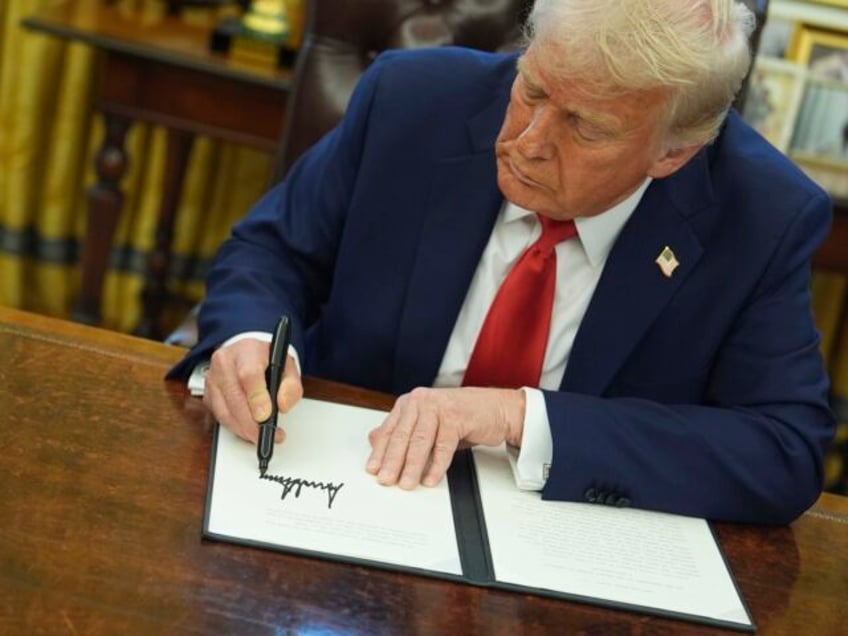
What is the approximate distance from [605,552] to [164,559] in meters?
0.55

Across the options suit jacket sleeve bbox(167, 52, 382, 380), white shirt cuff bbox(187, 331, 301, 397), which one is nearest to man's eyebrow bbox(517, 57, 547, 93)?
suit jacket sleeve bbox(167, 52, 382, 380)

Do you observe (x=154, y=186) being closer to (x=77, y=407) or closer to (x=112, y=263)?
(x=112, y=263)

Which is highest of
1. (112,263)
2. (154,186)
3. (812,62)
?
(812,62)

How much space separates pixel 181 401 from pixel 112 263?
2655 mm

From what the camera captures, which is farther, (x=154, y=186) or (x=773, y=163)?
(x=154, y=186)

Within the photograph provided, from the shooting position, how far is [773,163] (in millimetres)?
2238

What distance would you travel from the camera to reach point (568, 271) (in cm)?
220

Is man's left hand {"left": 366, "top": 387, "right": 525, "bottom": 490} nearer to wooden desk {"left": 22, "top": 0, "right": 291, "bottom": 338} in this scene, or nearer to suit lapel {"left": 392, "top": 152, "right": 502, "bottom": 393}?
suit lapel {"left": 392, "top": 152, "right": 502, "bottom": 393}

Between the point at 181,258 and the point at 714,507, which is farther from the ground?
the point at 714,507

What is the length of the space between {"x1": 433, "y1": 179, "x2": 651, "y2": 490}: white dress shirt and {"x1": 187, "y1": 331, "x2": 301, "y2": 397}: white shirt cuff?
0.33 metres

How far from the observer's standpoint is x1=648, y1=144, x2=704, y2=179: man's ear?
206 cm

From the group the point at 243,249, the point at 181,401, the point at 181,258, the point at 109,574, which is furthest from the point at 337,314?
the point at 181,258

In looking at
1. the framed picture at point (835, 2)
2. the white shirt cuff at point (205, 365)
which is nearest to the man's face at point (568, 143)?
the white shirt cuff at point (205, 365)

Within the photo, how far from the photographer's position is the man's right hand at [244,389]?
5.95 ft
